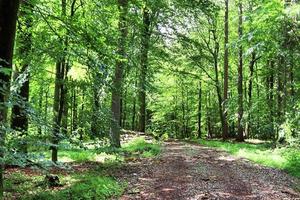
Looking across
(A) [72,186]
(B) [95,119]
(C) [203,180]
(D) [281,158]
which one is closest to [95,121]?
(B) [95,119]

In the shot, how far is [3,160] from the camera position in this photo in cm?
353

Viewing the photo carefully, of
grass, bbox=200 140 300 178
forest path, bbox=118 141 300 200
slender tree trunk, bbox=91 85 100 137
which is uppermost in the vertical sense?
slender tree trunk, bbox=91 85 100 137

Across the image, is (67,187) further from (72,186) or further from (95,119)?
(95,119)

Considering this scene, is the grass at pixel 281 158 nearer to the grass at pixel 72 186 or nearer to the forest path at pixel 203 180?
the forest path at pixel 203 180

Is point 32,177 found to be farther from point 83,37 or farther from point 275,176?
point 275,176

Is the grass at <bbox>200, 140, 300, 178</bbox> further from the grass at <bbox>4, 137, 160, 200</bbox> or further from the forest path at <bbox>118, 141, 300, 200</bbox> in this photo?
the grass at <bbox>4, 137, 160, 200</bbox>

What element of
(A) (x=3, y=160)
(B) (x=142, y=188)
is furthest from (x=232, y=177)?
(A) (x=3, y=160)

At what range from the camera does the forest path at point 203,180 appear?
892cm

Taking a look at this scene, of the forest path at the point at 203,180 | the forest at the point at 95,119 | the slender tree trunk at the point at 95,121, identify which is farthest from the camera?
the slender tree trunk at the point at 95,121

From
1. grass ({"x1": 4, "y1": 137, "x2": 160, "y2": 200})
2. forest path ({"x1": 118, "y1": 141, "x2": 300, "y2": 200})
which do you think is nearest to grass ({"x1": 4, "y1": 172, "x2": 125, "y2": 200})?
Answer: grass ({"x1": 4, "y1": 137, "x2": 160, "y2": 200})

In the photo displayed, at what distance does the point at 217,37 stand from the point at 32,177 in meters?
24.0

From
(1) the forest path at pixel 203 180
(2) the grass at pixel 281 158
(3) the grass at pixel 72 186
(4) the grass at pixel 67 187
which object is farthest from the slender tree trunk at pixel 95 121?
(2) the grass at pixel 281 158

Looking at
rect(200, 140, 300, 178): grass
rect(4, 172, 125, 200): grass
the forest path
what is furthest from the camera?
rect(200, 140, 300, 178): grass

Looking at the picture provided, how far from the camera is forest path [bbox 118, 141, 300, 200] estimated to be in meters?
8.92
